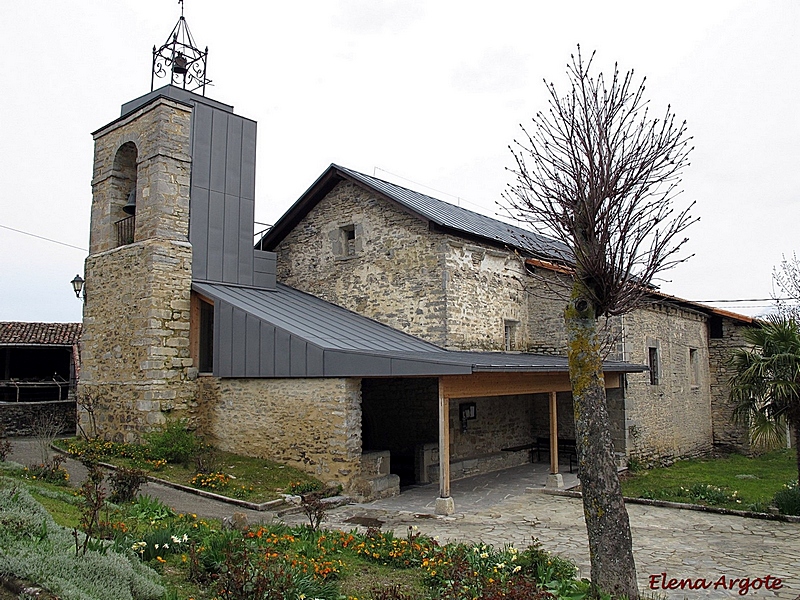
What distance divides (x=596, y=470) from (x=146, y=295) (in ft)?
32.2

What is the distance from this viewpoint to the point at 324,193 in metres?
15.7

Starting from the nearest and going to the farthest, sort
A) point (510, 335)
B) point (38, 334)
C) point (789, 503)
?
point (789, 503) < point (510, 335) < point (38, 334)

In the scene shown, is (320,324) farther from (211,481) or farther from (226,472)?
(211,481)

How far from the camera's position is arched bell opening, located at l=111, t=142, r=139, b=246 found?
13773mm

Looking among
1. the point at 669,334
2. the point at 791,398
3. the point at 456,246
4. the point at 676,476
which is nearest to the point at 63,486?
the point at 456,246

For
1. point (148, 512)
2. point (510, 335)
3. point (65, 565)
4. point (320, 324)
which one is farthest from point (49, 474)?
point (510, 335)

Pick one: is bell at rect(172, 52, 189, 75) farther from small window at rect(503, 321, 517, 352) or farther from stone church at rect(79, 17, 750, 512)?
small window at rect(503, 321, 517, 352)

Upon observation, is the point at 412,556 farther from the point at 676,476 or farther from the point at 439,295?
the point at 676,476

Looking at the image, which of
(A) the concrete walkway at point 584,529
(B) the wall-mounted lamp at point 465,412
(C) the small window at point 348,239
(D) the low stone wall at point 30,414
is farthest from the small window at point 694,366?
(D) the low stone wall at point 30,414

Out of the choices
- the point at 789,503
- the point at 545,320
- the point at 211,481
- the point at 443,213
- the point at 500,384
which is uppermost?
Result: the point at 443,213

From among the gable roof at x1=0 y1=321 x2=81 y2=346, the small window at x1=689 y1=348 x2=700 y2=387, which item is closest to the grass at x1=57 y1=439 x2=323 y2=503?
the gable roof at x1=0 y1=321 x2=81 y2=346

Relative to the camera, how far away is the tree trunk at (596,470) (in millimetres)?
5344

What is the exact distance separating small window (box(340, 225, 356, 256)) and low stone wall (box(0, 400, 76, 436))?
9.23m

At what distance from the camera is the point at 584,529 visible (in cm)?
838
